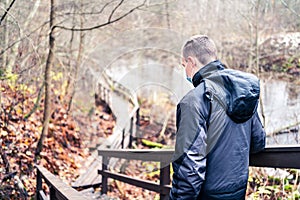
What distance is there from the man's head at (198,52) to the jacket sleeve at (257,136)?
0.39m

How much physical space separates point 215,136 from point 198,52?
0.46m

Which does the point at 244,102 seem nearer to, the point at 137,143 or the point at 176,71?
the point at 137,143

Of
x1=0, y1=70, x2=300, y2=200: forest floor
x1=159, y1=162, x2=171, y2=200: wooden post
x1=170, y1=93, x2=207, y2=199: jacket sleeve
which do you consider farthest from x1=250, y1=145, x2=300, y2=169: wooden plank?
x1=0, y1=70, x2=300, y2=200: forest floor

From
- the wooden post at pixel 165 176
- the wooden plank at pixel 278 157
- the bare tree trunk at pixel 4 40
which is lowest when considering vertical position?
the wooden post at pixel 165 176

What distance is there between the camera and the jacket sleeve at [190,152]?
70.5 inches

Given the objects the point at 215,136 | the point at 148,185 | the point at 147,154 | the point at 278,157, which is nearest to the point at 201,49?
the point at 215,136

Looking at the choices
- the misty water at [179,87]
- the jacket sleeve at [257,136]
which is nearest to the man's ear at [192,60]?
the jacket sleeve at [257,136]

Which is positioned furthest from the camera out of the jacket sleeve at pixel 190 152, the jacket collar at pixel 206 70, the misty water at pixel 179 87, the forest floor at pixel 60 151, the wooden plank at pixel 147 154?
the misty water at pixel 179 87

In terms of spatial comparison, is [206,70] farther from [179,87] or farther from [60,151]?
[179,87]

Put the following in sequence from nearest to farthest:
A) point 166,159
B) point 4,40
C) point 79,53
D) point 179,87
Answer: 1. point 166,159
2. point 4,40
3. point 79,53
4. point 179,87

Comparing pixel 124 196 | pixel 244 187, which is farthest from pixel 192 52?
pixel 124 196

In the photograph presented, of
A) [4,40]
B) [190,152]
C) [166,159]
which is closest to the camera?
[190,152]

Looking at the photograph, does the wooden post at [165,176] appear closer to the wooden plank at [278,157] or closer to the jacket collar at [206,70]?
the wooden plank at [278,157]

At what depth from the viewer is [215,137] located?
186 cm
